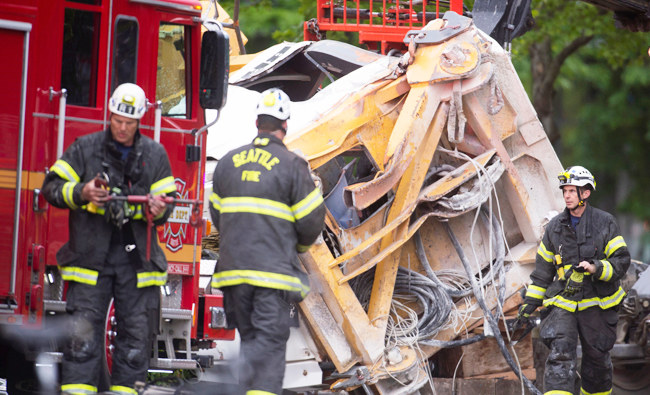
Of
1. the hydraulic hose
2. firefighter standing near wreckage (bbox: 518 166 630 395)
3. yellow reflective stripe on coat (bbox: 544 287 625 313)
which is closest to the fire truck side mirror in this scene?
the hydraulic hose

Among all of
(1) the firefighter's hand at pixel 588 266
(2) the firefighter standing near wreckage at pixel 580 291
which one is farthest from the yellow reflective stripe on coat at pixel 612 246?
(1) the firefighter's hand at pixel 588 266

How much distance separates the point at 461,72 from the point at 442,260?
1.53 metres

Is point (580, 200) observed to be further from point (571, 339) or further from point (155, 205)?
point (155, 205)

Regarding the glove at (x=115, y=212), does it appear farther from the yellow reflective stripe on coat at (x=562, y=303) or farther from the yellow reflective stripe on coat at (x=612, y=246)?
the yellow reflective stripe on coat at (x=612, y=246)

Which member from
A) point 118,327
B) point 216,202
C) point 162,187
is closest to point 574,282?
point 216,202

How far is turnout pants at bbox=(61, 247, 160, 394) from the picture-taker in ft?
18.9

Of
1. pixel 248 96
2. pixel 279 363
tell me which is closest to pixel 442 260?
pixel 248 96

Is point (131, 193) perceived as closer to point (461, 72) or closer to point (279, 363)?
point (279, 363)

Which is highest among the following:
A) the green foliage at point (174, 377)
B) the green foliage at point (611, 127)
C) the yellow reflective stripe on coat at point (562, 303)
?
the green foliage at point (611, 127)

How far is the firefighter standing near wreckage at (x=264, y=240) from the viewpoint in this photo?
5941mm

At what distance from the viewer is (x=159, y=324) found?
20.5 feet

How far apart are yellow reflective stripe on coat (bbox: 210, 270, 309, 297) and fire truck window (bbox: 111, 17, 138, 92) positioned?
1.42 metres

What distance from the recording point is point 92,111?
253 inches

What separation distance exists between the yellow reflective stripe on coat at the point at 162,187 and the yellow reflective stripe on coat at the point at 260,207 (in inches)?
14.7
